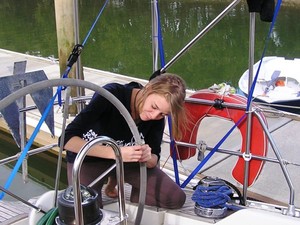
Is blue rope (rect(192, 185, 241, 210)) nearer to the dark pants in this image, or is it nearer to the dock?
the dark pants

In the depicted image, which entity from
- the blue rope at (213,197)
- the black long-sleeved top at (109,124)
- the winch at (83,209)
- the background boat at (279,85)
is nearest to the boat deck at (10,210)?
the black long-sleeved top at (109,124)

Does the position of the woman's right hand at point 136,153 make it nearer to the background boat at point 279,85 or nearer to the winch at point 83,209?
Answer: the winch at point 83,209

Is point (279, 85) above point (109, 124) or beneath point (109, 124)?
beneath

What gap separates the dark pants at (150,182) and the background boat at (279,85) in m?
4.27

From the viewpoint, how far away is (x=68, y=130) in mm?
1962

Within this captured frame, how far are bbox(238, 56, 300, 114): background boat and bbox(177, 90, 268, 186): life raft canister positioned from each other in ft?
11.8

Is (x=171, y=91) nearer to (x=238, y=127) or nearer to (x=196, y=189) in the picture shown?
(x=196, y=189)

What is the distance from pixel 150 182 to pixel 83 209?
99 cm

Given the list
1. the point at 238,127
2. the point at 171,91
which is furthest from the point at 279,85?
the point at 171,91

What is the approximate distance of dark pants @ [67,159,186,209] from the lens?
2170mm

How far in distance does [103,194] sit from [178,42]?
1002cm

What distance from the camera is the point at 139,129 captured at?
2168 millimetres

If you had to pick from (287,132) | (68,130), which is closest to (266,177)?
(287,132)

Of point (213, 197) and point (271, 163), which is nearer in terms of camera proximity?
point (213, 197)
